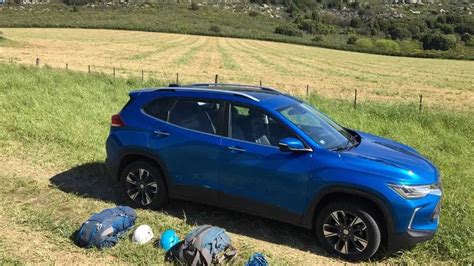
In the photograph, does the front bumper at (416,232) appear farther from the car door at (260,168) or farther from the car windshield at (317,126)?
the car windshield at (317,126)

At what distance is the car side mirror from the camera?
5.13 meters

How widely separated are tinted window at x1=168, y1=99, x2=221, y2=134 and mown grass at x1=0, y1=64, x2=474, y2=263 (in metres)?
1.18

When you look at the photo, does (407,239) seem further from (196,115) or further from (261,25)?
(261,25)

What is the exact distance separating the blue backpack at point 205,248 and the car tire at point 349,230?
1.04 m

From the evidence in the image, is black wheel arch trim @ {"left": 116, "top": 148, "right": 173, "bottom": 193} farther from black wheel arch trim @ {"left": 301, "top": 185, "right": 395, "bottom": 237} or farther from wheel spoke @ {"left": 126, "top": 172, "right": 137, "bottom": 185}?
black wheel arch trim @ {"left": 301, "top": 185, "right": 395, "bottom": 237}

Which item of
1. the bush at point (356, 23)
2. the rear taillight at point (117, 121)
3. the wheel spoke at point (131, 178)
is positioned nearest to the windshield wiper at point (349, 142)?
the wheel spoke at point (131, 178)

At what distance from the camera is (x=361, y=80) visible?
116ft

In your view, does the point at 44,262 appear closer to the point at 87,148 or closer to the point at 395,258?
the point at 395,258

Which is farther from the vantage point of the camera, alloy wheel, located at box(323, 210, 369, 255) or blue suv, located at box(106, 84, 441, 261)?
alloy wheel, located at box(323, 210, 369, 255)

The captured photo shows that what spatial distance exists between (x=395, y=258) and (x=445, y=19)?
152667 mm

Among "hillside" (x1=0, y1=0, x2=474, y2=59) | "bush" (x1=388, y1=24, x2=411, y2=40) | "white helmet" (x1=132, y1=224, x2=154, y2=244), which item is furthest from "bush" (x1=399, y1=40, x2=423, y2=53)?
"white helmet" (x1=132, y1=224, x2=154, y2=244)

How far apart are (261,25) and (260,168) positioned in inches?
4340

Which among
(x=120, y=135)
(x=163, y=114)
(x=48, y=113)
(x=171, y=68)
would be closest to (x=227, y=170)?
(x=163, y=114)

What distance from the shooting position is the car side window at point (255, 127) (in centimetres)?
544
